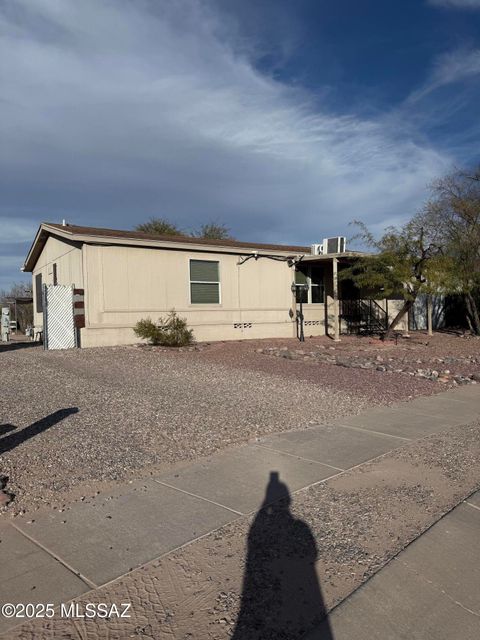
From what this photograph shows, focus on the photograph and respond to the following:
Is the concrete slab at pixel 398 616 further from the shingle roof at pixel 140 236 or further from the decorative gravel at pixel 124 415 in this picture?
the shingle roof at pixel 140 236

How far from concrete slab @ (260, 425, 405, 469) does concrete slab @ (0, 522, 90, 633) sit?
303 cm

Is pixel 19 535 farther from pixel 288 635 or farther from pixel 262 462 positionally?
pixel 262 462

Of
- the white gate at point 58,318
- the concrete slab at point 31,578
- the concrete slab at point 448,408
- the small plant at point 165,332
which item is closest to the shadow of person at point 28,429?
the concrete slab at point 31,578

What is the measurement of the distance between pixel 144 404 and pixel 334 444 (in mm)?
3020

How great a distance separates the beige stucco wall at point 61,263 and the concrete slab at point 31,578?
12.8m

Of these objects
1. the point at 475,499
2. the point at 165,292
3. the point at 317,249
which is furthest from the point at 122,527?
the point at 317,249

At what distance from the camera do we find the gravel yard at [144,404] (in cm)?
527

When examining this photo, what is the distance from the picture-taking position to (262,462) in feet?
18.4

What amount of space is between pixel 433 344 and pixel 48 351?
12.4 metres

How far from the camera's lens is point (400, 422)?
751 centimetres

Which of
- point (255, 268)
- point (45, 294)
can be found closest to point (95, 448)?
point (45, 294)

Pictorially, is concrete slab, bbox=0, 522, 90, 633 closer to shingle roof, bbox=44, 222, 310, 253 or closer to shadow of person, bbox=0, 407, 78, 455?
shadow of person, bbox=0, 407, 78, 455

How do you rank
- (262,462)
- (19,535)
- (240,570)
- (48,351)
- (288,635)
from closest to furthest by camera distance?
1. (288,635)
2. (240,570)
3. (19,535)
4. (262,462)
5. (48,351)

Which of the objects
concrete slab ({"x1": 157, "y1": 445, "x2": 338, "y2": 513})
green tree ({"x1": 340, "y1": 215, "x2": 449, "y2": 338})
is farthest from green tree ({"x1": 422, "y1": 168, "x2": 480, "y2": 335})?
concrete slab ({"x1": 157, "y1": 445, "x2": 338, "y2": 513})
